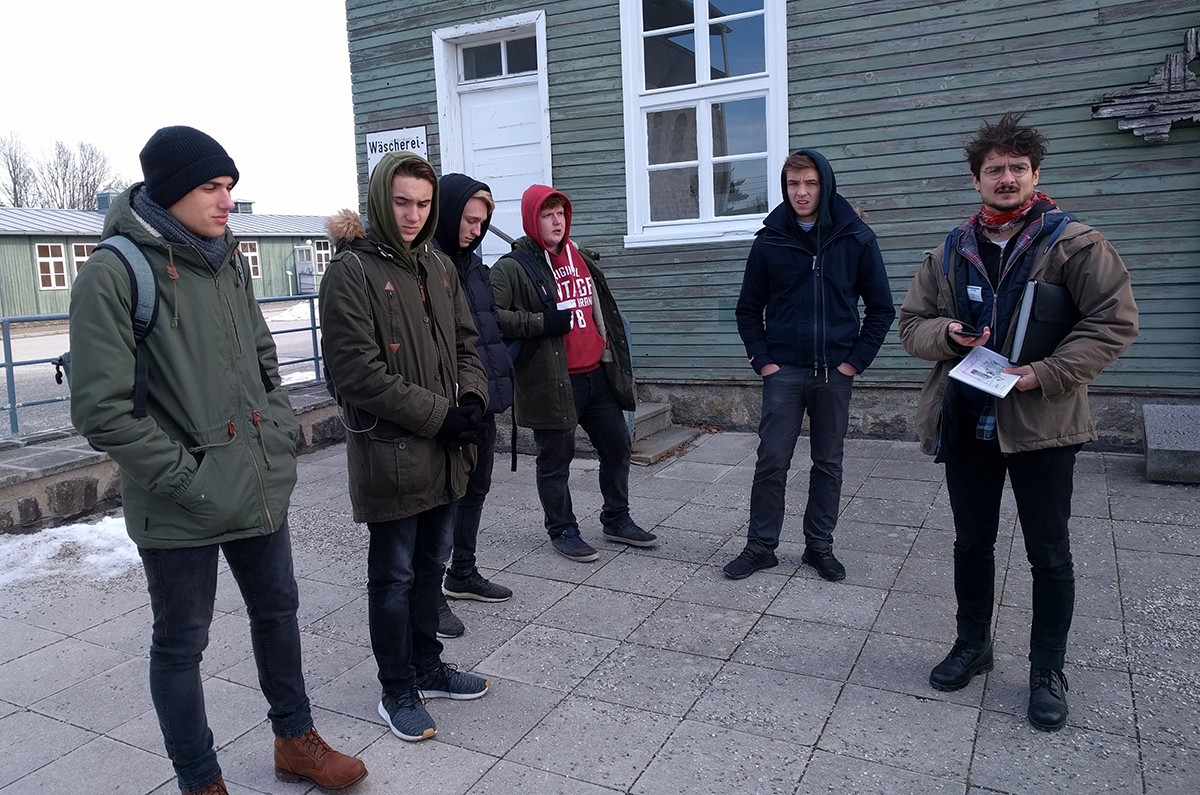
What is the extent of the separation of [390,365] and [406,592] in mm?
772

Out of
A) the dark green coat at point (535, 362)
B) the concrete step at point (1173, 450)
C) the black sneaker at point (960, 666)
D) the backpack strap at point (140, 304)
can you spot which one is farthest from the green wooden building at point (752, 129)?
the backpack strap at point (140, 304)

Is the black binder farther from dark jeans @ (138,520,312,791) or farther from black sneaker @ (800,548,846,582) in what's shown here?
dark jeans @ (138,520,312,791)

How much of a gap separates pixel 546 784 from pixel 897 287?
218 inches

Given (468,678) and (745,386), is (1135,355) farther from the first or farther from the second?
(468,678)

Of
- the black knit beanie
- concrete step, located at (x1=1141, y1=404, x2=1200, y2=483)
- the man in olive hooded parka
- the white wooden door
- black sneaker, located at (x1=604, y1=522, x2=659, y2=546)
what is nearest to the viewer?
the black knit beanie

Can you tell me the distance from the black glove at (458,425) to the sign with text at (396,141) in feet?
21.2

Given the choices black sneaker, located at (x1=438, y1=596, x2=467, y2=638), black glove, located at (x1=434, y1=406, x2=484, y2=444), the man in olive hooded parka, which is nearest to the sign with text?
black sneaker, located at (x1=438, y1=596, x2=467, y2=638)

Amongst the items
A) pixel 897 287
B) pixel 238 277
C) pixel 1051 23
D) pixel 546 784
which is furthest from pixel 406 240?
pixel 1051 23

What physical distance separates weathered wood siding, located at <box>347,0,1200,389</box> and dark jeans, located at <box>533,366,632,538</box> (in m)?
3.09

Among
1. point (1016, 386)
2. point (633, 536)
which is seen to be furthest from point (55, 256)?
point (1016, 386)

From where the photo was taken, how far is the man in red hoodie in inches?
179

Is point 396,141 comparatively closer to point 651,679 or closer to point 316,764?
point 651,679

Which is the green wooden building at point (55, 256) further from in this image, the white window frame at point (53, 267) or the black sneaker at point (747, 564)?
the black sneaker at point (747, 564)

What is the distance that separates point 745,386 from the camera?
7.80 m
